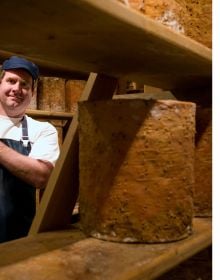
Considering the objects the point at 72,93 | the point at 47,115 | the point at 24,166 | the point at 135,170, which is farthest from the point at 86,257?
the point at 72,93

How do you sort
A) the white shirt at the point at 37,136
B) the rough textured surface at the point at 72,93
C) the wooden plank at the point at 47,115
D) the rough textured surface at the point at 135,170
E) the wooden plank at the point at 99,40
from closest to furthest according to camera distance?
the wooden plank at the point at 99,40, the rough textured surface at the point at 135,170, the white shirt at the point at 37,136, the wooden plank at the point at 47,115, the rough textured surface at the point at 72,93

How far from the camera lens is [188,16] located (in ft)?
4.64

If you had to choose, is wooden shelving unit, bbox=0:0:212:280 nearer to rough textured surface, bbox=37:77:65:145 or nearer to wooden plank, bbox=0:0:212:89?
wooden plank, bbox=0:0:212:89

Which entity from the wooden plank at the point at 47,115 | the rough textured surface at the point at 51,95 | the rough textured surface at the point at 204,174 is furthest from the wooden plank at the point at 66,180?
the rough textured surface at the point at 51,95

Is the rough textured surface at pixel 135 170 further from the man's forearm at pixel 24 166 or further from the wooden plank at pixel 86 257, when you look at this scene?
the man's forearm at pixel 24 166

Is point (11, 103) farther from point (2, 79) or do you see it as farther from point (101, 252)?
point (101, 252)

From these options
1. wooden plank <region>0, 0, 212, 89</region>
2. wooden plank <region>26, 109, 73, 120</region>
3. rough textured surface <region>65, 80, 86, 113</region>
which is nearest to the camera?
wooden plank <region>0, 0, 212, 89</region>

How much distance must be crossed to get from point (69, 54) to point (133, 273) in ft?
1.64

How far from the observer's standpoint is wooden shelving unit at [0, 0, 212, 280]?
0.69 meters

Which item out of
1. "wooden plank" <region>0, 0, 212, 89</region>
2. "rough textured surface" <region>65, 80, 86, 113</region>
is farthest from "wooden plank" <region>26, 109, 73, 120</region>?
"wooden plank" <region>0, 0, 212, 89</region>

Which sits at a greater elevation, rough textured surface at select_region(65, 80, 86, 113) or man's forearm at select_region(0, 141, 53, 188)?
rough textured surface at select_region(65, 80, 86, 113)

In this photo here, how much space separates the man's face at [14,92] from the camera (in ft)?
6.22

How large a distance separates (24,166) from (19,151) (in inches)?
6.0

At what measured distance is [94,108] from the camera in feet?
3.57
